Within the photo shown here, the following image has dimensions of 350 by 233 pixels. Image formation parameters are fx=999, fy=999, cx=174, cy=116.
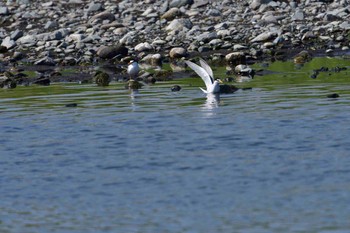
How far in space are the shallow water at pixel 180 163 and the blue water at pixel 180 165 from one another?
26mm

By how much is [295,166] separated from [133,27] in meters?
A: 24.7

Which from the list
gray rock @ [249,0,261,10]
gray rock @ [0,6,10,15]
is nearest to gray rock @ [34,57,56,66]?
gray rock @ [249,0,261,10]

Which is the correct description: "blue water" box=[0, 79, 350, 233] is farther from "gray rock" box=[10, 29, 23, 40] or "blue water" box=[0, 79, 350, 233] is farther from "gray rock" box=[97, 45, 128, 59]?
"gray rock" box=[10, 29, 23, 40]

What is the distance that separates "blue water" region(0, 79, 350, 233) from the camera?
569 inches

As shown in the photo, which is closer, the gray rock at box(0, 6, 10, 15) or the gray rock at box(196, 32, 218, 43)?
the gray rock at box(196, 32, 218, 43)

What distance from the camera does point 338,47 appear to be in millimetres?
36312

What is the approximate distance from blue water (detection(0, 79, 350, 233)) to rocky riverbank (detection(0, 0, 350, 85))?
9953mm

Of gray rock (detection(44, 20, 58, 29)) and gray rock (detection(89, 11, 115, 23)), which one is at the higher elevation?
gray rock (detection(89, 11, 115, 23))

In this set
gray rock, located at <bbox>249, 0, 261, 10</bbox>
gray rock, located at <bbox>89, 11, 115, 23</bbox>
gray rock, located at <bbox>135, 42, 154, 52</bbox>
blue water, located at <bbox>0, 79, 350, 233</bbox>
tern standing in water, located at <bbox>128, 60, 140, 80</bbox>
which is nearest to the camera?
blue water, located at <bbox>0, 79, 350, 233</bbox>

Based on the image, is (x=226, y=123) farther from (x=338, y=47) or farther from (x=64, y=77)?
(x=338, y=47)

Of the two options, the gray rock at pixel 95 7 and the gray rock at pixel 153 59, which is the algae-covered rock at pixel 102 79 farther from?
the gray rock at pixel 95 7

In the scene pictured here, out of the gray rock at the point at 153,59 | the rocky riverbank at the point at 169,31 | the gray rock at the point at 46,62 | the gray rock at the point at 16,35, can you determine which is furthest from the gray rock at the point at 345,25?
the gray rock at the point at 16,35

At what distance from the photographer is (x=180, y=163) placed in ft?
59.2

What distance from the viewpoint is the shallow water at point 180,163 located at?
14.5 metres
